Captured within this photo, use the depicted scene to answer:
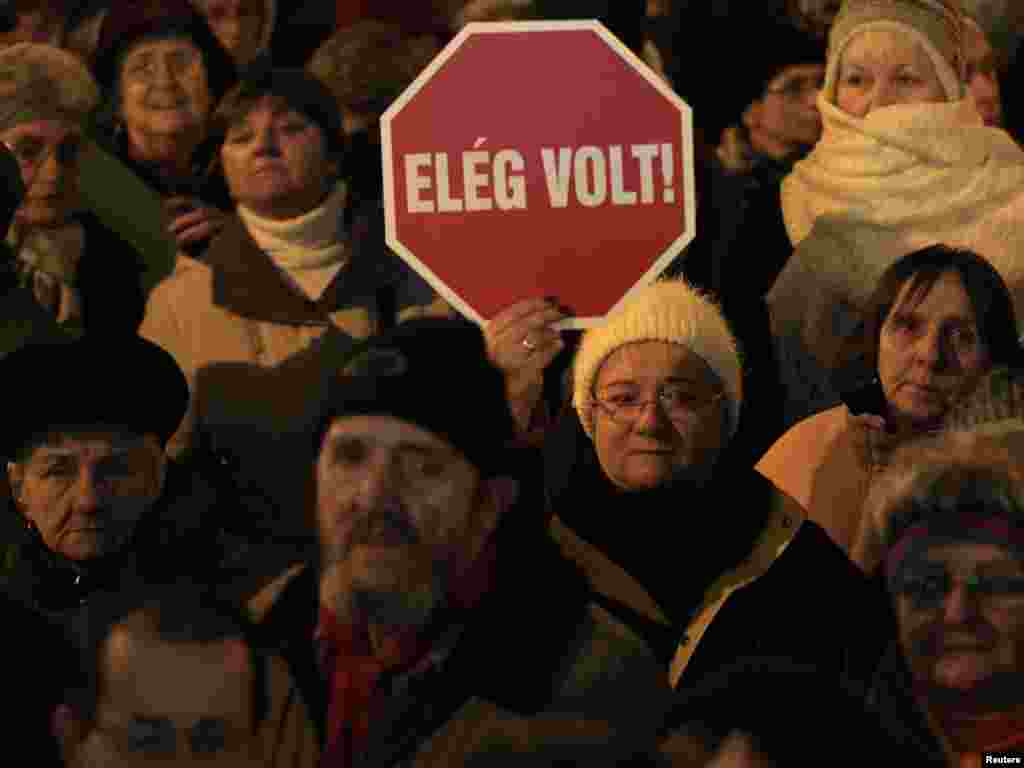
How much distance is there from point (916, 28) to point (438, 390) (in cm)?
159

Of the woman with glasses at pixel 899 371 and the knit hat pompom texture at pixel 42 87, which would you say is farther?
the knit hat pompom texture at pixel 42 87

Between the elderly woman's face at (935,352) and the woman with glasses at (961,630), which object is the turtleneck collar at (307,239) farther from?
the woman with glasses at (961,630)

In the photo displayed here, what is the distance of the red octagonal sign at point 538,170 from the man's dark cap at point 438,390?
109 mm

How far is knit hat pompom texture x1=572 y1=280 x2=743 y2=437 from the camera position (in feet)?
30.9

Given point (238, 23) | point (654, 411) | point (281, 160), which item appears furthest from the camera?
point (238, 23)

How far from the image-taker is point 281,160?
384 inches

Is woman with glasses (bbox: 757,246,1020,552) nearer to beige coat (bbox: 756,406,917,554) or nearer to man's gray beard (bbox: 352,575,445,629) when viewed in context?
beige coat (bbox: 756,406,917,554)

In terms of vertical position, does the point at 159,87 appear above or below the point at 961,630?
above

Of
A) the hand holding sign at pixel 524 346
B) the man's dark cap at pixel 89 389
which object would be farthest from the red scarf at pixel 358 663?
the man's dark cap at pixel 89 389

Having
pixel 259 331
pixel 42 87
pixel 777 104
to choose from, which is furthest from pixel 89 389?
pixel 777 104

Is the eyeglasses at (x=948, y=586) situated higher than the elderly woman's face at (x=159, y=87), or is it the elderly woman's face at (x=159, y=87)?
the elderly woman's face at (x=159, y=87)

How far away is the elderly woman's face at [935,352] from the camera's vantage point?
9539 mm

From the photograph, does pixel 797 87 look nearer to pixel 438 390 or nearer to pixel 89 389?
pixel 438 390

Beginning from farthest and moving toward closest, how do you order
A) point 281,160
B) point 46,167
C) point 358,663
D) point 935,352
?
point 46,167
point 281,160
point 935,352
point 358,663
